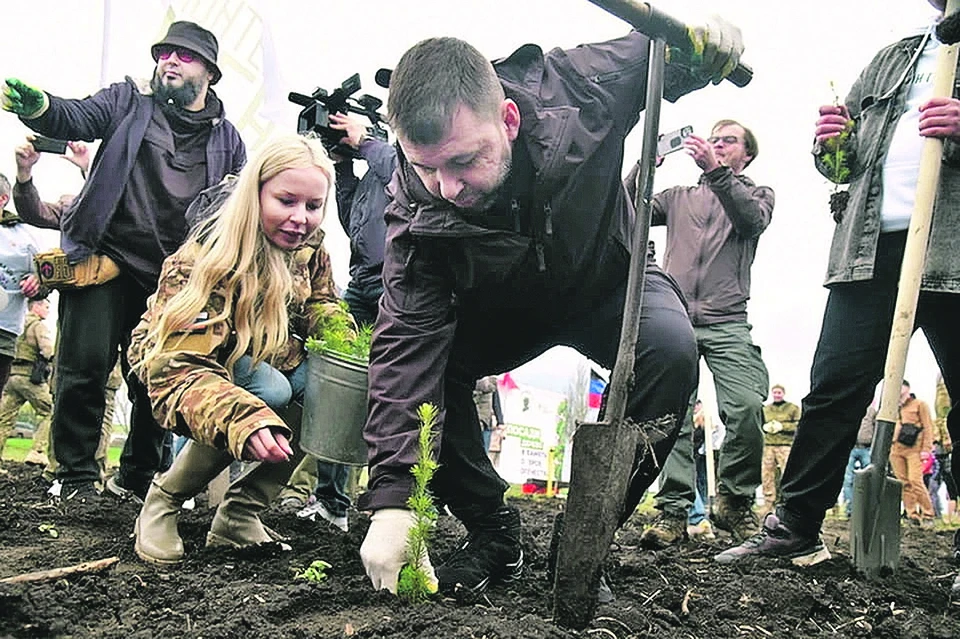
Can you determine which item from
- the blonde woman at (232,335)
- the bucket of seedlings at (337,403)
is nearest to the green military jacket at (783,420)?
the blonde woman at (232,335)

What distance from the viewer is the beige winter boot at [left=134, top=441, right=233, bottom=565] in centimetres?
264

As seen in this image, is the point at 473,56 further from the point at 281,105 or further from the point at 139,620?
the point at 281,105

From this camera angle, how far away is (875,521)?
2.75 m

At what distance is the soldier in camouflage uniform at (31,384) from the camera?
719 centimetres

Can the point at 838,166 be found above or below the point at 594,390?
above

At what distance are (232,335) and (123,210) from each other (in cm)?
136

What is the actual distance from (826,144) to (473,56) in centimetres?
160

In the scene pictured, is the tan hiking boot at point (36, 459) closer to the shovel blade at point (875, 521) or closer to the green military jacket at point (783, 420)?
the shovel blade at point (875, 521)

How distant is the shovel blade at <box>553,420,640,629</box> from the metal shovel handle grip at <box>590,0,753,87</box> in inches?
36.9

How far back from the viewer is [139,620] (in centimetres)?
192

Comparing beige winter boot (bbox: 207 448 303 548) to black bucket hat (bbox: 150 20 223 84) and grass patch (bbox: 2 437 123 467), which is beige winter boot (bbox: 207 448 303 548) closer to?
black bucket hat (bbox: 150 20 223 84)

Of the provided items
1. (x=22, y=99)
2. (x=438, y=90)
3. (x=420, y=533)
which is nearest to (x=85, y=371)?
(x=22, y=99)

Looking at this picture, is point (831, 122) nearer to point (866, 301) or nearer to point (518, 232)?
point (866, 301)

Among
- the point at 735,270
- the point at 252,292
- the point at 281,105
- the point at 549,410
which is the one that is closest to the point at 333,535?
the point at 252,292
